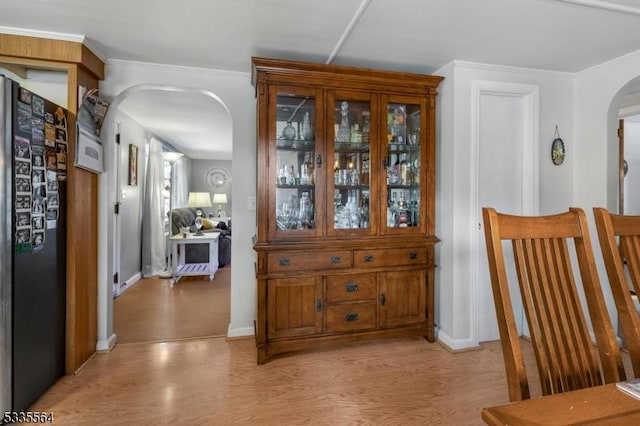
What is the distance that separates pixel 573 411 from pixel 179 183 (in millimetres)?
7864

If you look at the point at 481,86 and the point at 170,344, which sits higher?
the point at 481,86

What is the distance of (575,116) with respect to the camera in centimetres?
292

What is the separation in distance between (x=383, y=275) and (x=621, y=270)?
1.55m

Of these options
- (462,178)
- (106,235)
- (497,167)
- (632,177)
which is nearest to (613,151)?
(497,167)

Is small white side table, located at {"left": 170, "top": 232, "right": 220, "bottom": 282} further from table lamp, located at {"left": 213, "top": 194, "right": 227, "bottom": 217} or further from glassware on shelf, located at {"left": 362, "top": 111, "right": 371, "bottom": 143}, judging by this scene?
glassware on shelf, located at {"left": 362, "top": 111, "right": 371, "bottom": 143}

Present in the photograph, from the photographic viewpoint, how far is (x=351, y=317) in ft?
8.35

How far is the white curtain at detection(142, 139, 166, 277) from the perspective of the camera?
5.13 meters

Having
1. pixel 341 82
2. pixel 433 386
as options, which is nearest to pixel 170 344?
pixel 433 386

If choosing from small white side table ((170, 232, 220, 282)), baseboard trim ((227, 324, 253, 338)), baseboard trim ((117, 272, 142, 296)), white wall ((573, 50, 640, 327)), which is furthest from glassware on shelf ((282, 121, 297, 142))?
baseboard trim ((117, 272, 142, 296))

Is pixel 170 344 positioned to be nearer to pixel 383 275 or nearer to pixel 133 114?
pixel 383 275

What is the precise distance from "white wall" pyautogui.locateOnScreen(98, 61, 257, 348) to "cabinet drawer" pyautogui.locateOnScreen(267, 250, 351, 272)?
538 millimetres

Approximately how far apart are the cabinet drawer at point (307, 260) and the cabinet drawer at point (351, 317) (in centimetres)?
32

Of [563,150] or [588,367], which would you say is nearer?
[588,367]

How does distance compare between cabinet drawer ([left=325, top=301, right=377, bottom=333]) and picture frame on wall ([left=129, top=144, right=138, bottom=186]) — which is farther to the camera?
picture frame on wall ([left=129, top=144, right=138, bottom=186])
